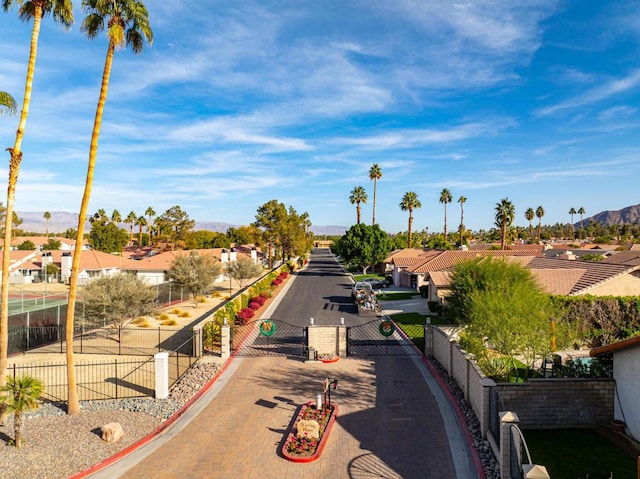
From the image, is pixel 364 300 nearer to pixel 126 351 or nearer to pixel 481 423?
pixel 126 351

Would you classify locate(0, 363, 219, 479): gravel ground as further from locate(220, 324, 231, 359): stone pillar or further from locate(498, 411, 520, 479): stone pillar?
locate(498, 411, 520, 479): stone pillar

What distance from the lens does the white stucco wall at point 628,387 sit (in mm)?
14727

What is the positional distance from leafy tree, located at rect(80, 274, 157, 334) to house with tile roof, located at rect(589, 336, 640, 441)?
25663 mm

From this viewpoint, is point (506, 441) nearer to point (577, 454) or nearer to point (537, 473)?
point (537, 473)

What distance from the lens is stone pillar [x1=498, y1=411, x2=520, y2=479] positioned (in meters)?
11.7

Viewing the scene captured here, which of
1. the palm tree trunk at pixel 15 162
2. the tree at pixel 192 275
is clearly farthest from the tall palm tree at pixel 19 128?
the tree at pixel 192 275

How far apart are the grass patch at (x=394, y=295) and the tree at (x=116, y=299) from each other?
2761 cm

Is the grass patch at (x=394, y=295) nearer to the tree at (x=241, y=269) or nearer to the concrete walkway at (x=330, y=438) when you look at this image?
the tree at (x=241, y=269)

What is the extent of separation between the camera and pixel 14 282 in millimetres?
61812

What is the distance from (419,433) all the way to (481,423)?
2.19 metres

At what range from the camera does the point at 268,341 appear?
2877 centimetres

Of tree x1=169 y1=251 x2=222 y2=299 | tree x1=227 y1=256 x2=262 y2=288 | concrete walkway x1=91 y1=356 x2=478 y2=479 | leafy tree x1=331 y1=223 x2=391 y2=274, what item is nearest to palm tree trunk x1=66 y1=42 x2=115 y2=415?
concrete walkway x1=91 y1=356 x2=478 y2=479

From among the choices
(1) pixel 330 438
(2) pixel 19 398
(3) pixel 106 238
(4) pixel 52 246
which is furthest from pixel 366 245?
(4) pixel 52 246

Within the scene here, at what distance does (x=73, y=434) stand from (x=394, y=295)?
40697 mm
